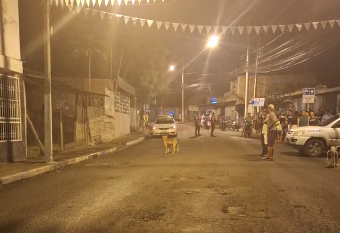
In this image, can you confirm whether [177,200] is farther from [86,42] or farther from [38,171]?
[86,42]

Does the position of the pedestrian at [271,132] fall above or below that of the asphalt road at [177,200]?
above

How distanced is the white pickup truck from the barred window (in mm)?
10356

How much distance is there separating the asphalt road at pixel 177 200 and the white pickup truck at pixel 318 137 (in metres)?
2.77

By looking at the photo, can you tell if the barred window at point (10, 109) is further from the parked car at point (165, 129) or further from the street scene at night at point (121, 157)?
the parked car at point (165, 129)

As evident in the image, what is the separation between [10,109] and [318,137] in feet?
36.9

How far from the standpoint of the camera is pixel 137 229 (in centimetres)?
433

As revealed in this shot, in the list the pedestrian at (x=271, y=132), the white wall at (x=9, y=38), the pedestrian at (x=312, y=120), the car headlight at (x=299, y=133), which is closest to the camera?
the white wall at (x=9, y=38)

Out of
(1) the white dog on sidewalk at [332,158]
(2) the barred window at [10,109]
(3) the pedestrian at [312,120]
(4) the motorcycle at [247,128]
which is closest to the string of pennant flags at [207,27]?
(2) the barred window at [10,109]

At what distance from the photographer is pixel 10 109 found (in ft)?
33.7

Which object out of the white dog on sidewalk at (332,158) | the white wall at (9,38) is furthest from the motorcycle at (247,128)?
the white wall at (9,38)

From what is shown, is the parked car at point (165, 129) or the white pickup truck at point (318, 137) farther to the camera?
the parked car at point (165, 129)

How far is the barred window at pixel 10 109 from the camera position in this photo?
9969 millimetres

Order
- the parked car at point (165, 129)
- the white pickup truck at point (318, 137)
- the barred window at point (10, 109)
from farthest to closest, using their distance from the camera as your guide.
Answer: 1. the parked car at point (165, 129)
2. the white pickup truck at point (318, 137)
3. the barred window at point (10, 109)

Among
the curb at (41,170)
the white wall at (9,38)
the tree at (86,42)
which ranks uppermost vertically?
the tree at (86,42)
